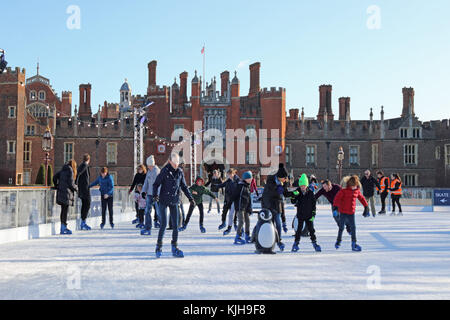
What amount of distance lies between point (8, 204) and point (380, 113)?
38.5 meters

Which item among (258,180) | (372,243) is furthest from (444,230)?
(258,180)

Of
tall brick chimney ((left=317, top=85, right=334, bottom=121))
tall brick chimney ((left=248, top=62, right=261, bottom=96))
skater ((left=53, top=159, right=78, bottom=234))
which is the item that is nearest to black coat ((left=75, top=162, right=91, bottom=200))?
skater ((left=53, top=159, right=78, bottom=234))

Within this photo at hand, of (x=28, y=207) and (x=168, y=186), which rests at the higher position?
(x=168, y=186)

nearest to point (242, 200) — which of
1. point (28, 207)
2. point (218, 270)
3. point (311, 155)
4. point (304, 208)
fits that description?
point (304, 208)

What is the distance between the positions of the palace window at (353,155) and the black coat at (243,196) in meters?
36.3

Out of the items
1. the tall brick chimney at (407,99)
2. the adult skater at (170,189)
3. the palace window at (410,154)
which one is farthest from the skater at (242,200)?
the tall brick chimney at (407,99)

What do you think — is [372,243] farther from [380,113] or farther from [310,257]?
[380,113]

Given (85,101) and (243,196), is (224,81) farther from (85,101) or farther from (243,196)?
(243,196)

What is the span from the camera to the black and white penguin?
928cm

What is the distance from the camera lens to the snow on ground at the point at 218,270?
5.77m

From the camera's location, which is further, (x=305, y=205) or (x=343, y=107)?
(x=343, y=107)

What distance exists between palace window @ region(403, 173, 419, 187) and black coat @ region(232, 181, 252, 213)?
3651 centimetres

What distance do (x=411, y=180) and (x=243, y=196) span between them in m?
36.9

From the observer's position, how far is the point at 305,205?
378 inches
